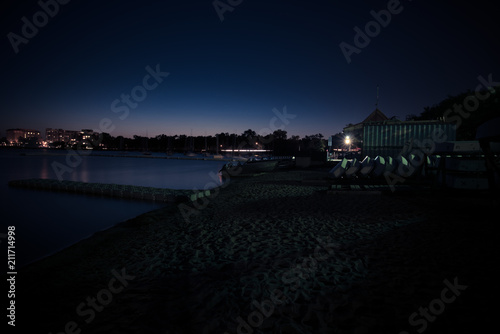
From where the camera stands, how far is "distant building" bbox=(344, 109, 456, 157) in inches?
676

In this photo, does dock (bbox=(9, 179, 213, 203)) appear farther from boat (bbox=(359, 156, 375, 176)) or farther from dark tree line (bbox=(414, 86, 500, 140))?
dark tree line (bbox=(414, 86, 500, 140))

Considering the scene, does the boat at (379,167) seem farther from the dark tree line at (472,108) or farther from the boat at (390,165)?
the dark tree line at (472,108)

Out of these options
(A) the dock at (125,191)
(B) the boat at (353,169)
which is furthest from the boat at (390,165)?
(A) the dock at (125,191)

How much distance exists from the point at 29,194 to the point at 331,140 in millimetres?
44352

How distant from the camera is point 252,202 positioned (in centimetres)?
1109

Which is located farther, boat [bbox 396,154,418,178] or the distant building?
the distant building

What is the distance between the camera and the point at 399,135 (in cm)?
1778


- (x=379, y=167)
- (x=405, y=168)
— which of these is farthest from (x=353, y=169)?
(x=405, y=168)
